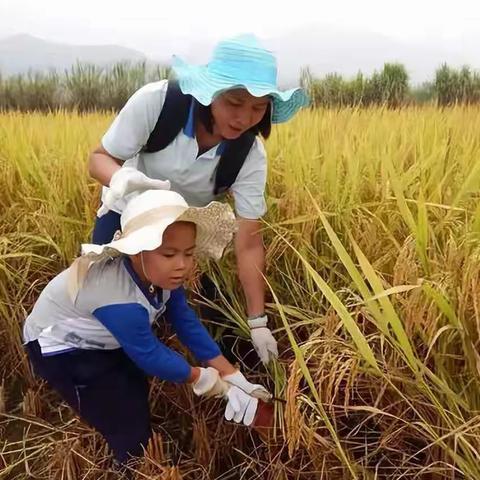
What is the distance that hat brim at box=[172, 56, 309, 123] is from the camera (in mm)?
1152

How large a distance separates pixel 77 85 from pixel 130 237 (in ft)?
9.58

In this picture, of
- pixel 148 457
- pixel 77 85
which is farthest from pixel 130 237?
pixel 77 85

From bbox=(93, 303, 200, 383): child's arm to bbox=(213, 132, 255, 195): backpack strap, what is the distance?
1.19 feet

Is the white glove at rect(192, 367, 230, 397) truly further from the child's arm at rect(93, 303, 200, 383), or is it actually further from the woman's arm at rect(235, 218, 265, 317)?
the woman's arm at rect(235, 218, 265, 317)

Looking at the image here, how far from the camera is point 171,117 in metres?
1.31

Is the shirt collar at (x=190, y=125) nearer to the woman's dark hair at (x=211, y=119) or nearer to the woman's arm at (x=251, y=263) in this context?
the woman's dark hair at (x=211, y=119)

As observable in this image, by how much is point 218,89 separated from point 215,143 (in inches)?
8.1

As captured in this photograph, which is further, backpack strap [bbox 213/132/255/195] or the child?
backpack strap [bbox 213/132/255/195]

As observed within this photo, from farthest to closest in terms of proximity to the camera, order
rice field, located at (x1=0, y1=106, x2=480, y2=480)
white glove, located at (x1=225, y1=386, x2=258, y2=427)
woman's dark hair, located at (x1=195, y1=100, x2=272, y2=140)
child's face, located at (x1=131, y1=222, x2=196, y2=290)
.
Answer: woman's dark hair, located at (x1=195, y1=100, x2=272, y2=140) < white glove, located at (x1=225, y1=386, x2=258, y2=427) < child's face, located at (x1=131, y1=222, x2=196, y2=290) < rice field, located at (x1=0, y1=106, x2=480, y2=480)

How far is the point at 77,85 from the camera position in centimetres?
374

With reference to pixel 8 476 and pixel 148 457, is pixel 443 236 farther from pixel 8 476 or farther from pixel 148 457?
pixel 8 476

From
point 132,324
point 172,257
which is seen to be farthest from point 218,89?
point 132,324

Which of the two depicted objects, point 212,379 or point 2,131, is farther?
point 2,131

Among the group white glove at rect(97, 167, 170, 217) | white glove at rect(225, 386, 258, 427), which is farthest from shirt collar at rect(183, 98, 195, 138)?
white glove at rect(225, 386, 258, 427)
